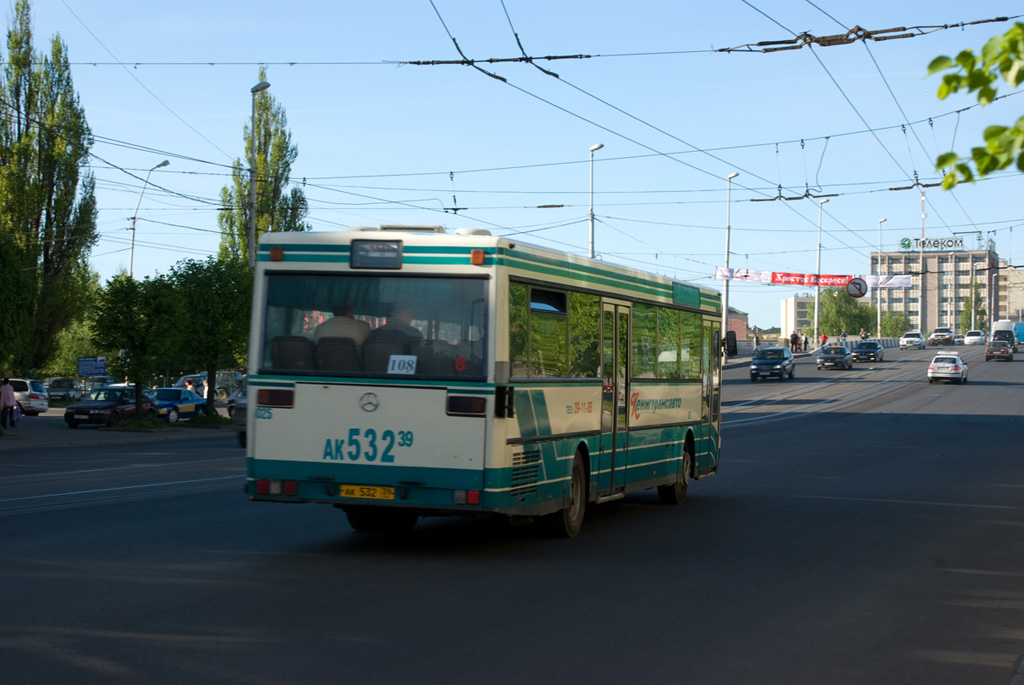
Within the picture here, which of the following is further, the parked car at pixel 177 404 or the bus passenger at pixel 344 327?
the parked car at pixel 177 404

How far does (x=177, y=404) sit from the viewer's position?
42188 millimetres

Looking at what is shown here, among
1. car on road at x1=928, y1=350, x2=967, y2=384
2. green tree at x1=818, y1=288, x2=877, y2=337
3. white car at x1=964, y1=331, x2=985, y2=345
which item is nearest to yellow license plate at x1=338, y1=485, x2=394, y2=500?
car on road at x1=928, y1=350, x2=967, y2=384

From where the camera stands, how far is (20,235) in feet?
156

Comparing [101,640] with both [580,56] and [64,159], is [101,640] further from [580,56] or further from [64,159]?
[64,159]

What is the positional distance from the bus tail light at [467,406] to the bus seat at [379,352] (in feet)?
2.21

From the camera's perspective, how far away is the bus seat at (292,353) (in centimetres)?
1048

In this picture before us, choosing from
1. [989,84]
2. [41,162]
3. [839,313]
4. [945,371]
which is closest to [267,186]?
[41,162]

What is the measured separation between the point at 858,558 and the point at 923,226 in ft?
478

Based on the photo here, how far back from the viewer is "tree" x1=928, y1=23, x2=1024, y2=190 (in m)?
4.49

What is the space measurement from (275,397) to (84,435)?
80.6 ft

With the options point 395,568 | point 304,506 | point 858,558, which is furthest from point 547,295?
point 304,506

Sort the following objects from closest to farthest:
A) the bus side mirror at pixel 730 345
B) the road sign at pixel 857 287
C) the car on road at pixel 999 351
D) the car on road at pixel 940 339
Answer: the bus side mirror at pixel 730 345, the car on road at pixel 999 351, the road sign at pixel 857 287, the car on road at pixel 940 339

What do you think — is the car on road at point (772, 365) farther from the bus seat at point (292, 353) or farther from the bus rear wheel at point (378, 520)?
the bus seat at point (292, 353)

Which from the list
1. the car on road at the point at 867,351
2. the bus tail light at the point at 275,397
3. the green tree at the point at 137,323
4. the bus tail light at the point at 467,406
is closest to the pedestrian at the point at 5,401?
the green tree at the point at 137,323
